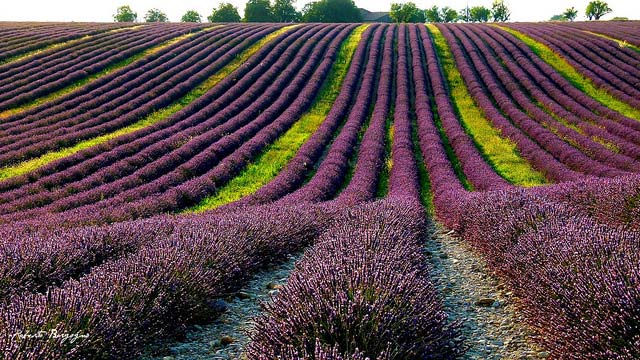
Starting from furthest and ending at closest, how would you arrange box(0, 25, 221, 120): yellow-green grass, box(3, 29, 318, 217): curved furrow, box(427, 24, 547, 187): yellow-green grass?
box(0, 25, 221, 120): yellow-green grass < box(427, 24, 547, 187): yellow-green grass < box(3, 29, 318, 217): curved furrow

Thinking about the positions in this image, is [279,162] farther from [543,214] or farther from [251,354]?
[251,354]

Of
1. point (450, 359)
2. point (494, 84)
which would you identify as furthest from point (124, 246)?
point (494, 84)

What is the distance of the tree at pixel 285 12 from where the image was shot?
86062 mm

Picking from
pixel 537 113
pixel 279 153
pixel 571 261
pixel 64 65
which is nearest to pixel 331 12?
pixel 64 65

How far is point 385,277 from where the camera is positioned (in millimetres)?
4090

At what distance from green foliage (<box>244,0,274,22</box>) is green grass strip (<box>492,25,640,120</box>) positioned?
55.1 m

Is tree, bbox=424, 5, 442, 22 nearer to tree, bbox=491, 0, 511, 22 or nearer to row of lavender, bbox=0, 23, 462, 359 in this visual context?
tree, bbox=491, 0, 511, 22

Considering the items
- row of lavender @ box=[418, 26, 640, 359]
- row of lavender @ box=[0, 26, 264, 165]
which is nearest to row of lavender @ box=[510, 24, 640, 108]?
row of lavender @ box=[418, 26, 640, 359]

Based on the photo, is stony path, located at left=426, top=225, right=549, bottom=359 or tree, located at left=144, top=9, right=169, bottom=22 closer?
stony path, located at left=426, top=225, right=549, bottom=359

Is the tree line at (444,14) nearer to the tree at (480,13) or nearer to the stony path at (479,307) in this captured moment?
the tree at (480,13)

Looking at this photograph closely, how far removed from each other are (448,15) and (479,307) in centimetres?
11475

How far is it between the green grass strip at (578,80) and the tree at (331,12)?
47406 millimetres

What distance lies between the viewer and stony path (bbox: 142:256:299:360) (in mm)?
4379

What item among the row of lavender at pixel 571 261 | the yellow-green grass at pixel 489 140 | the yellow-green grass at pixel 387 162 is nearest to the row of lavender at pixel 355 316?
the row of lavender at pixel 571 261
